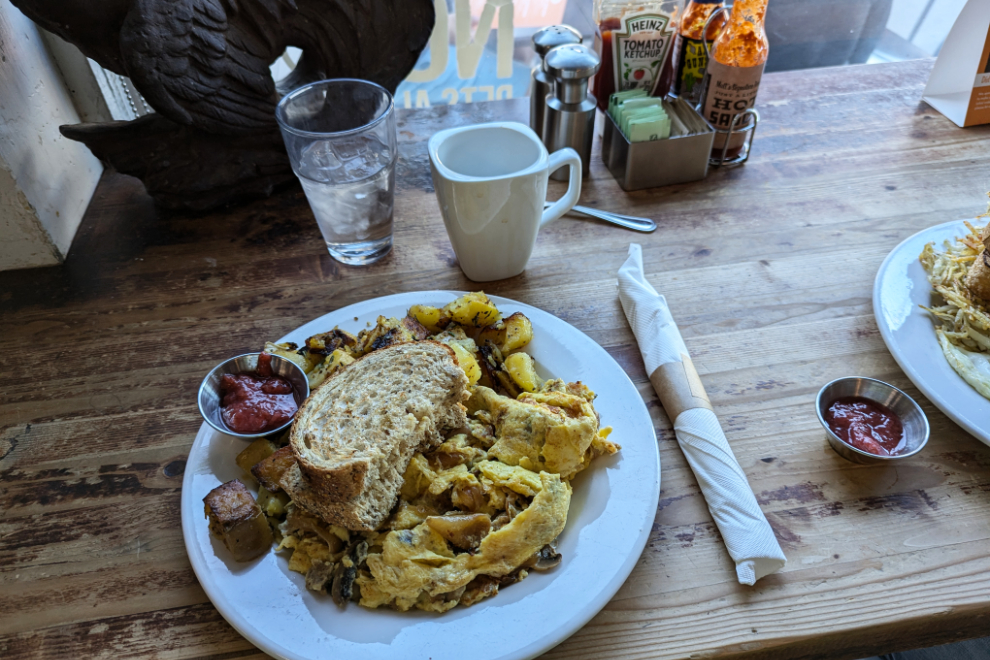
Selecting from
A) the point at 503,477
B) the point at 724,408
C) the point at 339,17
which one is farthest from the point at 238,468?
the point at 339,17

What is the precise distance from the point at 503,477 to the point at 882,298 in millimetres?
1132

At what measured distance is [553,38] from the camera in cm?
226

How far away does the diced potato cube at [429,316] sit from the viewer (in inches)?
63.2

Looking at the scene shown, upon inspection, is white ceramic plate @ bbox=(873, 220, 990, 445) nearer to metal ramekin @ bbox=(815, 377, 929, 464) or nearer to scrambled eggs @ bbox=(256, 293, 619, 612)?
metal ramekin @ bbox=(815, 377, 929, 464)

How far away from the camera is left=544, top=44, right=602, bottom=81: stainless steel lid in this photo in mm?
2080

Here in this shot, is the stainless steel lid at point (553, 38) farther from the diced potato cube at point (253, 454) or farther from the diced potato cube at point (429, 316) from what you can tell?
the diced potato cube at point (253, 454)

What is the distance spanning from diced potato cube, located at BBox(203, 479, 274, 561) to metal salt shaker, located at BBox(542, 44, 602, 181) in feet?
5.19

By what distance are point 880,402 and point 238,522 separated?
142 cm

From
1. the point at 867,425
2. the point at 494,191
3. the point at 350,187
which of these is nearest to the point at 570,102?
the point at 494,191

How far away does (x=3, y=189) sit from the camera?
6.07 ft

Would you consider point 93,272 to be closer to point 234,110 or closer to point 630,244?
point 234,110

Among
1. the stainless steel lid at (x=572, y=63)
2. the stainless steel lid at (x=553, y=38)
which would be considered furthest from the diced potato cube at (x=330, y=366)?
the stainless steel lid at (x=553, y=38)

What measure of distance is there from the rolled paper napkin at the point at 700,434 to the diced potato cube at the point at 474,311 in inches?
15.7

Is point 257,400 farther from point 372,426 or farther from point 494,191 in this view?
point 494,191
